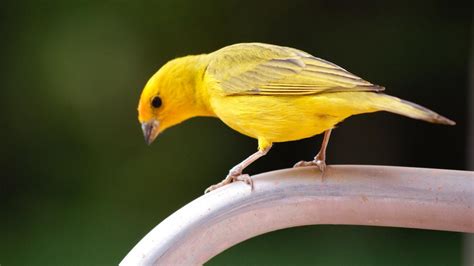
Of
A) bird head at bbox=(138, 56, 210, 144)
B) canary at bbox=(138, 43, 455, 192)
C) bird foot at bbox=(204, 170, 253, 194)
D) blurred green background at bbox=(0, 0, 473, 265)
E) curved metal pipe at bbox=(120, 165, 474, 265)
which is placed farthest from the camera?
blurred green background at bbox=(0, 0, 473, 265)

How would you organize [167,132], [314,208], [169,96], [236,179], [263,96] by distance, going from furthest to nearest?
[167,132] → [169,96] → [263,96] → [236,179] → [314,208]

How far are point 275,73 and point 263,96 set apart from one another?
0.10 m

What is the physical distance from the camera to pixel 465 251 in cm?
577

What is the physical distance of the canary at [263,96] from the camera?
2.44m

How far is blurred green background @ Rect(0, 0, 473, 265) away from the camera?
596 cm

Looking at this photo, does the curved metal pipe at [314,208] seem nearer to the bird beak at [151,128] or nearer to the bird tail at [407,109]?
the bird tail at [407,109]

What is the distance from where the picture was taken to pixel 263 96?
2814 mm

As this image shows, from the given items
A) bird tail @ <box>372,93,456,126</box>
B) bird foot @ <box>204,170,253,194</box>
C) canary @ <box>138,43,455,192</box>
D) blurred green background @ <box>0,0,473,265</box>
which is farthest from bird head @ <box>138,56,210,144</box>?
blurred green background @ <box>0,0,473,265</box>

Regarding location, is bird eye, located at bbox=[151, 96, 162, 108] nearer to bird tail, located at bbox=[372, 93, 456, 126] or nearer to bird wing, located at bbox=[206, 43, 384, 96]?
bird wing, located at bbox=[206, 43, 384, 96]

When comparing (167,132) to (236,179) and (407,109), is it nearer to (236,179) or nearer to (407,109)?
(236,179)

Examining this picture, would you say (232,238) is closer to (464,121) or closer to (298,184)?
(298,184)

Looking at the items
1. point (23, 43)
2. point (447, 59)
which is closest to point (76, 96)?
point (23, 43)

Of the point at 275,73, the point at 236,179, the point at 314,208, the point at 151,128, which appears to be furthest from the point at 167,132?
the point at 314,208

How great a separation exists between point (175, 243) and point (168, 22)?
4.70 meters
